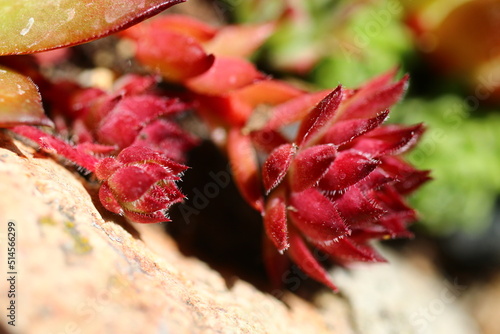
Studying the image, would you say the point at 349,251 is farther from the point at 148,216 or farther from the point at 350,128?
the point at 148,216

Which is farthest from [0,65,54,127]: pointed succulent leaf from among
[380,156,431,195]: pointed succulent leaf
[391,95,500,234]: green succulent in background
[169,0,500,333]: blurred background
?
[391,95,500,234]: green succulent in background

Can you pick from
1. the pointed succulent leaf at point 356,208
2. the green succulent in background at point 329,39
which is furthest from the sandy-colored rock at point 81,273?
the green succulent in background at point 329,39

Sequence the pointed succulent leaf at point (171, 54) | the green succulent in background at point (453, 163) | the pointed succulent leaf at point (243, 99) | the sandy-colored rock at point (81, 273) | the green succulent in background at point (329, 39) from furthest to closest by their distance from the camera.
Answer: the green succulent in background at point (453, 163)
the green succulent in background at point (329, 39)
the pointed succulent leaf at point (243, 99)
the pointed succulent leaf at point (171, 54)
the sandy-colored rock at point (81, 273)

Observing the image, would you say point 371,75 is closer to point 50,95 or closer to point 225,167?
point 225,167

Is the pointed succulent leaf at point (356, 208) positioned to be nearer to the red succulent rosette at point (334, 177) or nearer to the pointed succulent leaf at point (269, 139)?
the red succulent rosette at point (334, 177)

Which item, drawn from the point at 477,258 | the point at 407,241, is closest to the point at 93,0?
the point at 407,241

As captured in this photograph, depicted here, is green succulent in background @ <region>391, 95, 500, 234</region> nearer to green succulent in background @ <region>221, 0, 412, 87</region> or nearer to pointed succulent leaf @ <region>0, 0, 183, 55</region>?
green succulent in background @ <region>221, 0, 412, 87</region>

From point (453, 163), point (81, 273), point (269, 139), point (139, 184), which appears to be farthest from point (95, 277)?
point (453, 163)
